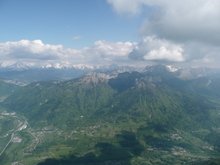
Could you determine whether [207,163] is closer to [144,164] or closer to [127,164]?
[144,164]

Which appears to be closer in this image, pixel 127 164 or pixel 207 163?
pixel 207 163

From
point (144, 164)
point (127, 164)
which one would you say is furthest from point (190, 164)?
point (127, 164)

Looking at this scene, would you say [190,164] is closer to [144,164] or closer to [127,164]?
[144,164]

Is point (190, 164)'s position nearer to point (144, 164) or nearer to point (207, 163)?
point (207, 163)

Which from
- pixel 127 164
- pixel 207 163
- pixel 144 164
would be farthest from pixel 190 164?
pixel 127 164

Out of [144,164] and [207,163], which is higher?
[207,163]

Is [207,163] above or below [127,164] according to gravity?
above

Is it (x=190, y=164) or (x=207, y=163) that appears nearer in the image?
(x=207, y=163)
